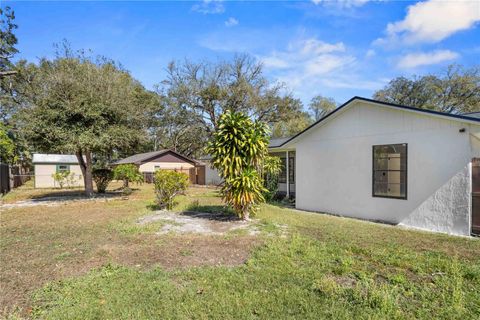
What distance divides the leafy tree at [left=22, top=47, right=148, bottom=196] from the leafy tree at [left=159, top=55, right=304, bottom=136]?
1449 cm

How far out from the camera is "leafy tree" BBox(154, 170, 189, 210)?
9789mm

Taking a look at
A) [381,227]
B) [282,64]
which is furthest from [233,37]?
[381,227]

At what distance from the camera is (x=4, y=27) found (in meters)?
22.1

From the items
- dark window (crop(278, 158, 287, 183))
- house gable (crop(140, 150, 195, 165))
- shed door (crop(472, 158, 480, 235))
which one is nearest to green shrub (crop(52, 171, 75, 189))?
house gable (crop(140, 150, 195, 165))

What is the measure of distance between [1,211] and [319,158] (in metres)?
11.9

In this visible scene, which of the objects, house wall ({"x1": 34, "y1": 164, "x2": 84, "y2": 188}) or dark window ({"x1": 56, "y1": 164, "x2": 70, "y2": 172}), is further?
dark window ({"x1": 56, "y1": 164, "x2": 70, "y2": 172})

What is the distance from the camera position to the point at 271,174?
1317cm

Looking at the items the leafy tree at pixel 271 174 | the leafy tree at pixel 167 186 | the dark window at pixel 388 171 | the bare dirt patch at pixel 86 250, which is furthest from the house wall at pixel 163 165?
the dark window at pixel 388 171

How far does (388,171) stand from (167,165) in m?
22.1

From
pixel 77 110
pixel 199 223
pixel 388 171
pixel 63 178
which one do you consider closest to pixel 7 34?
pixel 63 178

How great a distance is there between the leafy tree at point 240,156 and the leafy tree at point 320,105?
110 feet

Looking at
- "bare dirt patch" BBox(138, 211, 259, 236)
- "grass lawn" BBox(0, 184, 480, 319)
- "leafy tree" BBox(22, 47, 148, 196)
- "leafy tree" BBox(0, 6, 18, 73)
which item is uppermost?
"leafy tree" BBox(0, 6, 18, 73)

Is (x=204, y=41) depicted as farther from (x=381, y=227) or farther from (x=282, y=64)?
(x=381, y=227)

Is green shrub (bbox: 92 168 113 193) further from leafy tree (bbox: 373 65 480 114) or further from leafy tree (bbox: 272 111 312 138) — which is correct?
leafy tree (bbox: 373 65 480 114)
